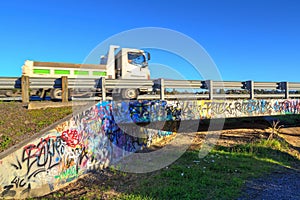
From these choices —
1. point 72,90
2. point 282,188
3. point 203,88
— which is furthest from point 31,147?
point 203,88

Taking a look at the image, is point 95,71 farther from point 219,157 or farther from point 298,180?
point 298,180

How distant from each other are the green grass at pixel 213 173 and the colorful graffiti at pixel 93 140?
165 centimetres

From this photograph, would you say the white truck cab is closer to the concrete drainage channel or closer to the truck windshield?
the truck windshield

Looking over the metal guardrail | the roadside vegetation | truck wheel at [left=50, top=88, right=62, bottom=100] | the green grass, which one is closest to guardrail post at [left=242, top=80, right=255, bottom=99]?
the metal guardrail

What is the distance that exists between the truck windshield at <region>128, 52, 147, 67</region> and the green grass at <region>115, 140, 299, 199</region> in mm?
6987

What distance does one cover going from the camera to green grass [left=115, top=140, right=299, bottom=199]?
5.49 m

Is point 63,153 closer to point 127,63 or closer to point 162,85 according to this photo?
A: point 162,85

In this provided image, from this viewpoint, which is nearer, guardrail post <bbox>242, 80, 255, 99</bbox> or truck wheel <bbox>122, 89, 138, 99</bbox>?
truck wheel <bbox>122, 89, 138, 99</bbox>

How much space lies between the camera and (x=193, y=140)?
11.6 meters

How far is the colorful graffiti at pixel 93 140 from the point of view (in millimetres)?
5322

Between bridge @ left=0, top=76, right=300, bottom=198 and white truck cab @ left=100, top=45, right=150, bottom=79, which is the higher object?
white truck cab @ left=100, top=45, right=150, bottom=79

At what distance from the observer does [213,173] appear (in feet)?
22.9

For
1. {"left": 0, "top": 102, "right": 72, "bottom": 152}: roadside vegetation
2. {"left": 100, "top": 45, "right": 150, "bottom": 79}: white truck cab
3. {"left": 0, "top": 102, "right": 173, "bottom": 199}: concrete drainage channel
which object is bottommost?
{"left": 0, "top": 102, "right": 173, "bottom": 199}: concrete drainage channel

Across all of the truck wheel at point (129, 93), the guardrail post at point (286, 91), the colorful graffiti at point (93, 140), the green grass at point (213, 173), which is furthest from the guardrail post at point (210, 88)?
→ the guardrail post at point (286, 91)
